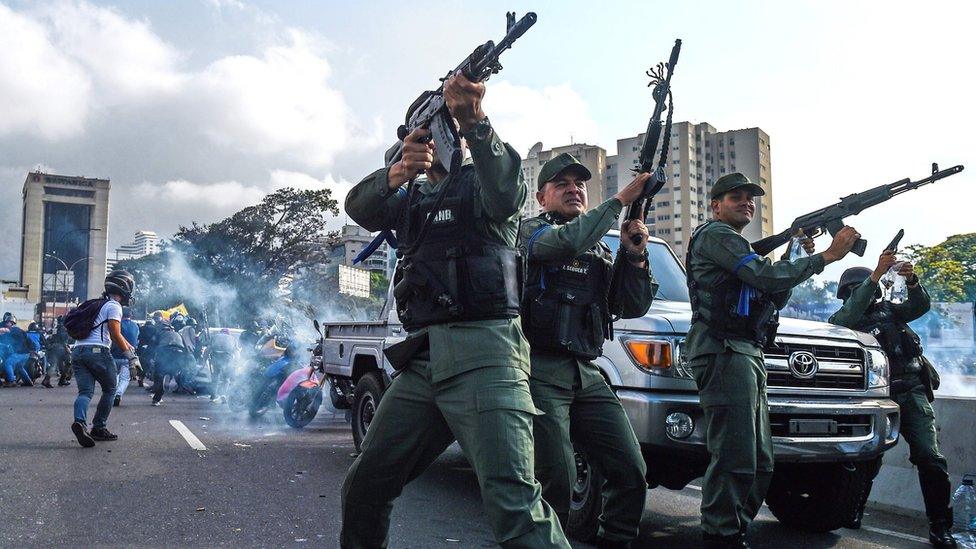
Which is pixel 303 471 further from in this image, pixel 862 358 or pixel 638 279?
pixel 862 358

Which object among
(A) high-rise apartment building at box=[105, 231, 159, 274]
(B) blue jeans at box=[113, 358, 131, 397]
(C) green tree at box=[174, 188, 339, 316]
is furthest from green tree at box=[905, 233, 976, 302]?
(A) high-rise apartment building at box=[105, 231, 159, 274]

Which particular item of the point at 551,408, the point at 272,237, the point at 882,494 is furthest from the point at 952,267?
the point at 551,408

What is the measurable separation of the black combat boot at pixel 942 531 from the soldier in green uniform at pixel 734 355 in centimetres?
167

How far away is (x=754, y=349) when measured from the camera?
4.15m

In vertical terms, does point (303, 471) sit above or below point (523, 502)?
below

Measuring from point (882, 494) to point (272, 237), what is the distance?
3865cm

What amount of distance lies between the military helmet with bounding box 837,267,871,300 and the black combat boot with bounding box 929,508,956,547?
1.70 meters

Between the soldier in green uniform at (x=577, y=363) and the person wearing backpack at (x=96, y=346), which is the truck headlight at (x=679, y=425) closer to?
the soldier in green uniform at (x=577, y=363)

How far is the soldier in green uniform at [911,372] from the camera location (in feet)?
16.4

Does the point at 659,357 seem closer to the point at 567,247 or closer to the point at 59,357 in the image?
the point at 567,247

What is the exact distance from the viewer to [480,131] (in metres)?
2.69

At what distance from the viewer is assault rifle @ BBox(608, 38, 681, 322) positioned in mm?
3850

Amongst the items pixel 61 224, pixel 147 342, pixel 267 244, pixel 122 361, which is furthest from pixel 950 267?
pixel 61 224

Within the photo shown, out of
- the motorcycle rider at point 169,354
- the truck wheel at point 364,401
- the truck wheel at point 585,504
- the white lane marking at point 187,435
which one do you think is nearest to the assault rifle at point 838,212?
the truck wheel at point 585,504
